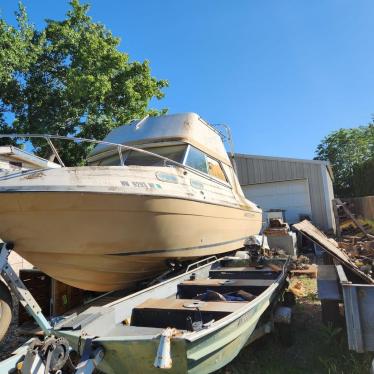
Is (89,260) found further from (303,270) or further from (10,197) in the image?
(303,270)

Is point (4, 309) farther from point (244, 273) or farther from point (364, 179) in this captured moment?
point (364, 179)

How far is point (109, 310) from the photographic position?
3084 millimetres

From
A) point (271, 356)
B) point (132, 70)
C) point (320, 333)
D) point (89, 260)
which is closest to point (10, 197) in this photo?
point (89, 260)

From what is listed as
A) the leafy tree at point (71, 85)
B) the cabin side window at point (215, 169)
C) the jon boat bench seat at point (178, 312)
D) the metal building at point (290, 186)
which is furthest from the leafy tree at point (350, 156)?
the jon boat bench seat at point (178, 312)

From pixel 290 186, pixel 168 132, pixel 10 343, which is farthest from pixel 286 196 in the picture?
pixel 10 343

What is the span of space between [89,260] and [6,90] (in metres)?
13.2

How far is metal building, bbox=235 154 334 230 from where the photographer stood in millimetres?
14992

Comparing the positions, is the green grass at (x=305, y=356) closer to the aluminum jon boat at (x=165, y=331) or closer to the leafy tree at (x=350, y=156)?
the aluminum jon boat at (x=165, y=331)

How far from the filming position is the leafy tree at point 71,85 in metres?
14.7

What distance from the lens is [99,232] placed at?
3.98 meters

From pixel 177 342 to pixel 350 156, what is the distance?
121 ft

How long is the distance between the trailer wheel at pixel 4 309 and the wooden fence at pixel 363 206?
1310 cm

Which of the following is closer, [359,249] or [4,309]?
[4,309]

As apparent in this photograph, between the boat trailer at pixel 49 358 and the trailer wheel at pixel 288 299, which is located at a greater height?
the boat trailer at pixel 49 358
